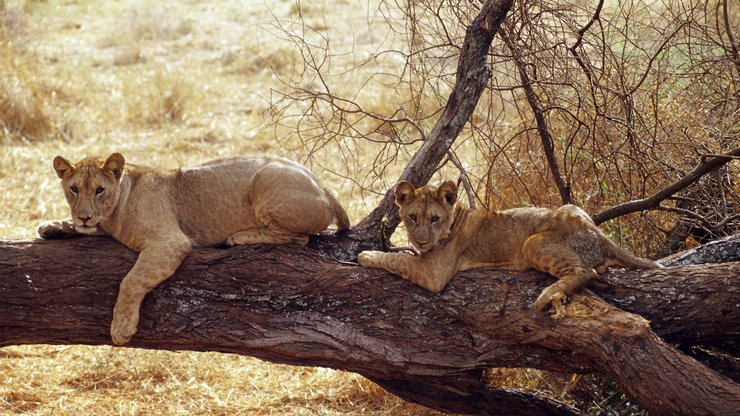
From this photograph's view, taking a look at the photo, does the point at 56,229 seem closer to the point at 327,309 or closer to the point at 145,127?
the point at 327,309

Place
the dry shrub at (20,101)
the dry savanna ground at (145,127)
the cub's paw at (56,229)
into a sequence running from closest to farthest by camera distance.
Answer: the cub's paw at (56,229), the dry savanna ground at (145,127), the dry shrub at (20,101)

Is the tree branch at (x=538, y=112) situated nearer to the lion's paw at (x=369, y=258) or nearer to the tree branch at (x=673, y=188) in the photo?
the tree branch at (x=673, y=188)

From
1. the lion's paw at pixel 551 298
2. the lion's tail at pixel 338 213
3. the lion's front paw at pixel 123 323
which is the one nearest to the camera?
the lion's paw at pixel 551 298

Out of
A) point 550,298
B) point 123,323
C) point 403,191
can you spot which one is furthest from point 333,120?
point 550,298

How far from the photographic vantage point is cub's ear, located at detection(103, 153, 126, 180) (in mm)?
5176

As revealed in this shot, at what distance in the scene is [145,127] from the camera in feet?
42.3

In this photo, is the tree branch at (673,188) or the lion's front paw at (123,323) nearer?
the lion's front paw at (123,323)

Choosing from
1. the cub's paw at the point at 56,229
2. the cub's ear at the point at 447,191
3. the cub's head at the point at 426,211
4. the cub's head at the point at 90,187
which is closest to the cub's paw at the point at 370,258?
the cub's head at the point at 426,211

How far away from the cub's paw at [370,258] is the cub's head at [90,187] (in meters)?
1.45

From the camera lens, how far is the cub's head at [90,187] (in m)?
5.09

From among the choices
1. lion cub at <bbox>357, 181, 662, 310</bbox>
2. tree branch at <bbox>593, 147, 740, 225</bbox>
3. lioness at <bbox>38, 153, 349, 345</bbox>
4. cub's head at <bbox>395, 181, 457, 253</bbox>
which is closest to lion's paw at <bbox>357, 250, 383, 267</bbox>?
lion cub at <bbox>357, 181, 662, 310</bbox>

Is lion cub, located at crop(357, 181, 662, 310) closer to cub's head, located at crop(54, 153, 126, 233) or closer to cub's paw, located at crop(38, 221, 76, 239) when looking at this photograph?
cub's head, located at crop(54, 153, 126, 233)

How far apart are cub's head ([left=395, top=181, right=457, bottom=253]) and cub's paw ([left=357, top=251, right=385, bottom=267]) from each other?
0.72 ft

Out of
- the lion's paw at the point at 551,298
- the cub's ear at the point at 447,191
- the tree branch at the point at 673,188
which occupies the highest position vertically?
the tree branch at the point at 673,188
